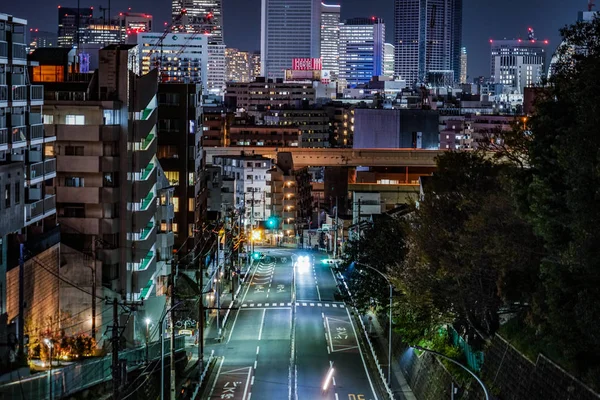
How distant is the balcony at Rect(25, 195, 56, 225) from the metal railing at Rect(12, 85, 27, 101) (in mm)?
3957

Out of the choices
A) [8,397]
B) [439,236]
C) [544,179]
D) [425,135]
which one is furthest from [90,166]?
[425,135]

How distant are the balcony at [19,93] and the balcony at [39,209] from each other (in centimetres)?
396

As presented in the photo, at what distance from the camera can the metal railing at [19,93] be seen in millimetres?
39125

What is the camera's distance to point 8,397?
29531mm

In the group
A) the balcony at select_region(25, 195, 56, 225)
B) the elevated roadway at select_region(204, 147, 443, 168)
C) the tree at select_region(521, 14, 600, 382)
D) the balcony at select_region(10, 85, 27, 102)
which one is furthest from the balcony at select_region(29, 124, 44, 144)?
the elevated roadway at select_region(204, 147, 443, 168)

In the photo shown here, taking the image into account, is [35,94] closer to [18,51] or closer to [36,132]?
[36,132]

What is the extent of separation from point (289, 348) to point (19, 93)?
18.5m

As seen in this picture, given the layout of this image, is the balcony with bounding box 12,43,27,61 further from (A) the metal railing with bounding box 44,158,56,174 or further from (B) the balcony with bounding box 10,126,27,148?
(A) the metal railing with bounding box 44,158,56,174

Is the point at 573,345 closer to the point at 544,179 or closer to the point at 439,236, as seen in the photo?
the point at 544,179

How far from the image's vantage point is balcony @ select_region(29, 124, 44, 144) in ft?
134

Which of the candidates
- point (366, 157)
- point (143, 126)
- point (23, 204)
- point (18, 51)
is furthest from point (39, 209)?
point (366, 157)

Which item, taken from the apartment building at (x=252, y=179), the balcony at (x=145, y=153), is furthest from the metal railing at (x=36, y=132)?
the apartment building at (x=252, y=179)

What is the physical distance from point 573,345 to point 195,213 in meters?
43.9

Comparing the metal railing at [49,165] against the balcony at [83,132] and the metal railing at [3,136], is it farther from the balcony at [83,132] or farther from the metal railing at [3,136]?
the metal railing at [3,136]
